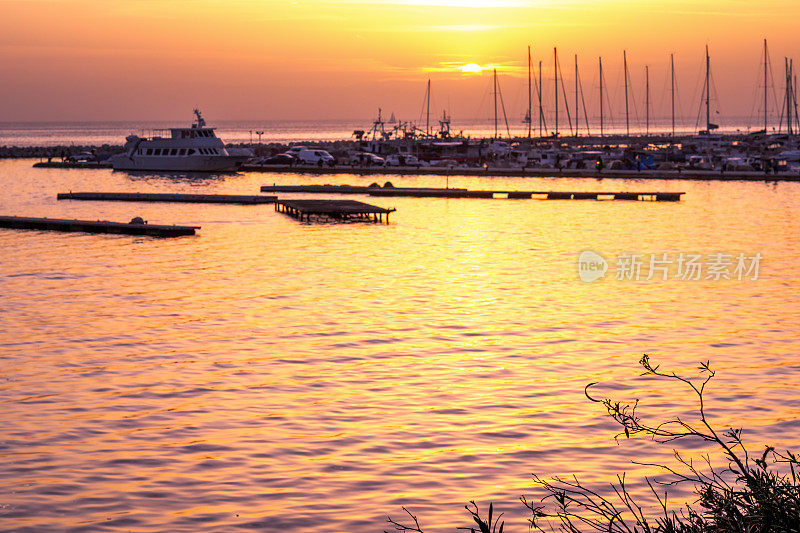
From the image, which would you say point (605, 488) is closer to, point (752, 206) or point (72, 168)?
point (752, 206)

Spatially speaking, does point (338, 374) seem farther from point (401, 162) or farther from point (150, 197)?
point (401, 162)

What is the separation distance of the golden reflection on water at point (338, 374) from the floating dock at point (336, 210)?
831 centimetres

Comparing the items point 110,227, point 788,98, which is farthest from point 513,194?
point 788,98

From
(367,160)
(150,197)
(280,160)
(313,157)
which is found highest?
(313,157)

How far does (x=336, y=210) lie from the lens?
43.3m

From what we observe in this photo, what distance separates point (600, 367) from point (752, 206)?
37.4m

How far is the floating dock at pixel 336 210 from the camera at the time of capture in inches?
1705

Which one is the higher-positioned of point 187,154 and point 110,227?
point 187,154

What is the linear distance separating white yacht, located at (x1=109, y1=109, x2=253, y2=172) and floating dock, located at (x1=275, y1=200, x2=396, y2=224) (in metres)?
35.2

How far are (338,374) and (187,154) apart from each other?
69.4 m

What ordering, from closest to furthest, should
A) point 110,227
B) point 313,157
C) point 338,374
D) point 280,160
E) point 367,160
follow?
point 338,374
point 110,227
point 367,160
point 313,157
point 280,160

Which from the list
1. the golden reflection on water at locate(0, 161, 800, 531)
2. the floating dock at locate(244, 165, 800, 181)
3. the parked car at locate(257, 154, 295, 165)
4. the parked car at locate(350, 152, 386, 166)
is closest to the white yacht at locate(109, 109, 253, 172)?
the floating dock at locate(244, 165, 800, 181)

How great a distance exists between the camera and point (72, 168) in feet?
310

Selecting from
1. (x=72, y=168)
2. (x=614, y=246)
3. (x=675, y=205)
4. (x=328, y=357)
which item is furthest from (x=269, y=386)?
(x=72, y=168)
